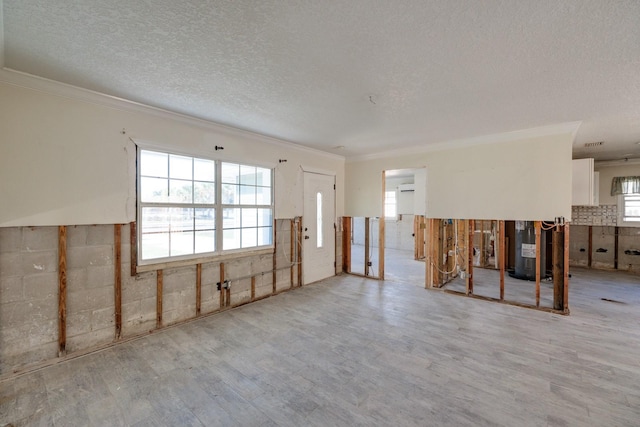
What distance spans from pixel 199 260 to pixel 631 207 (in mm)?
9405

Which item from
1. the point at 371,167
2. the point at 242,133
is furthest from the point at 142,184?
the point at 371,167

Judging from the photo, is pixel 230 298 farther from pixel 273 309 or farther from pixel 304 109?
pixel 304 109

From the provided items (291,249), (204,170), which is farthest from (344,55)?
(291,249)

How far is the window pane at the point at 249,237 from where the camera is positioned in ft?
14.0

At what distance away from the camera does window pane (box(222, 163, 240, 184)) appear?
3.99 meters

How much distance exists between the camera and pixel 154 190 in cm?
331

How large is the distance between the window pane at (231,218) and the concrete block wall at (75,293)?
741 millimetres

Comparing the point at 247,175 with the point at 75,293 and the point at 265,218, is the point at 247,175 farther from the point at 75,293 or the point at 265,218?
the point at 75,293

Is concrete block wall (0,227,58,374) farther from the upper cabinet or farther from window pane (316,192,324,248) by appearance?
the upper cabinet

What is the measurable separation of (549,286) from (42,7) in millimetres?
7532

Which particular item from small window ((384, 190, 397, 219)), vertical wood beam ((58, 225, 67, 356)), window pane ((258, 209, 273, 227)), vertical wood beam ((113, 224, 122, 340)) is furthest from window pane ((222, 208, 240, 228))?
small window ((384, 190, 397, 219))

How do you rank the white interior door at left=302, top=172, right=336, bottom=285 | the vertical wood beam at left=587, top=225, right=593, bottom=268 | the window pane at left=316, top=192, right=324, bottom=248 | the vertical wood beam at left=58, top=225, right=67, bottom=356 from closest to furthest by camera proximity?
the vertical wood beam at left=58, top=225, right=67, bottom=356 → the white interior door at left=302, top=172, right=336, bottom=285 → the window pane at left=316, top=192, right=324, bottom=248 → the vertical wood beam at left=587, top=225, right=593, bottom=268

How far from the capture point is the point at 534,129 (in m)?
3.94

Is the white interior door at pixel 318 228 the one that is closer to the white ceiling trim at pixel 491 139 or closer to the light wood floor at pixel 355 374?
the white ceiling trim at pixel 491 139
